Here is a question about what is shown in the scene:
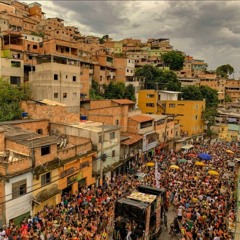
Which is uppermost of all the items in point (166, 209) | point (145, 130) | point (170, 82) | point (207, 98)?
point (170, 82)

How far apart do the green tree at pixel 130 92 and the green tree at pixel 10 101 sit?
24345 millimetres

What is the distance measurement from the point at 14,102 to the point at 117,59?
35.7 meters

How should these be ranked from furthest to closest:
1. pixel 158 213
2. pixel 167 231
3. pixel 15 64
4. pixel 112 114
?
1. pixel 15 64
2. pixel 112 114
3. pixel 167 231
4. pixel 158 213

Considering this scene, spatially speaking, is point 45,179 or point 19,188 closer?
point 19,188

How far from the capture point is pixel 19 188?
19.3 m

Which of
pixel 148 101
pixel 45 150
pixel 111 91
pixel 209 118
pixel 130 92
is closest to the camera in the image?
pixel 45 150

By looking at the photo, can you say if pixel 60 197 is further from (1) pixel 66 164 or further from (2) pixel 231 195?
(2) pixel 231 195

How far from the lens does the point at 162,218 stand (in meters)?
19.3

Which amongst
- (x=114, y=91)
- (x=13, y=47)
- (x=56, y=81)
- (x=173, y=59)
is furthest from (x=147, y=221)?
(x=173, y=59)

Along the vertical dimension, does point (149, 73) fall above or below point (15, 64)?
above

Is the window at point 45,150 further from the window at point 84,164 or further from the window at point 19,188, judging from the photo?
the window at point 84,164

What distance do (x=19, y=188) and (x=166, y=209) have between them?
37.4 feet

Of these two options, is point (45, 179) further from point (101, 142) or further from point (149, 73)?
point (149, 73)

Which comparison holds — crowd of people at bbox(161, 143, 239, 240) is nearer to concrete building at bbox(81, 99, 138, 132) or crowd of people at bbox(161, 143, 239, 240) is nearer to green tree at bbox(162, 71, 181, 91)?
concrete building at bbox(81, 99, 138, 132)
